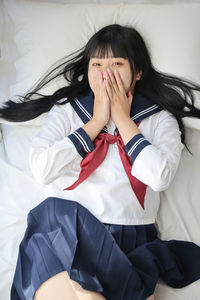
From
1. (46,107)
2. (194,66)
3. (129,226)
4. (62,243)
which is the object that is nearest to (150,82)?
(194,66)

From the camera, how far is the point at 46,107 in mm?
1323

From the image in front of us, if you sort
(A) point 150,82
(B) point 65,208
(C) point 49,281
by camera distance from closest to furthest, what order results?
(C) point 49,281 → (B) point 65,208 → (A) point 150,82

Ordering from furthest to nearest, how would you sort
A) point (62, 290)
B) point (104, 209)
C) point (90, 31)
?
point (90, 31) → point (104, 209) → point (62, 290)

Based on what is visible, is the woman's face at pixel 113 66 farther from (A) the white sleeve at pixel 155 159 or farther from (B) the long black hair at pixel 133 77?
(A) the white sleeve at pixel 155 159

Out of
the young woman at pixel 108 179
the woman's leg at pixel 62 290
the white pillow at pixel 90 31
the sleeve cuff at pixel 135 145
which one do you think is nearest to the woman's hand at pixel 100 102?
the young woman at pixel 108 179

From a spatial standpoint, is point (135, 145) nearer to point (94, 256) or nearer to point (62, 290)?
point (94, 256)

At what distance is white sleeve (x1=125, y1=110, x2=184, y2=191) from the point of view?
1.05m

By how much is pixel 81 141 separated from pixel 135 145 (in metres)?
0.15

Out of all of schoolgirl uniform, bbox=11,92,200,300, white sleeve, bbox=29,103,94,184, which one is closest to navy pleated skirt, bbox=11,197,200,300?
schoolgirl uniform, bbox=11,92,200,300

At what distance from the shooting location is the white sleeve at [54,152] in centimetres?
108

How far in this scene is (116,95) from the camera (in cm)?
119

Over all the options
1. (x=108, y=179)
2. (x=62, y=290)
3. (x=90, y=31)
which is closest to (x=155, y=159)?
(x=108, y=179)

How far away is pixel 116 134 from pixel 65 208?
27 cm

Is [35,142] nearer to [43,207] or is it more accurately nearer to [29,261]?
[43,207]
